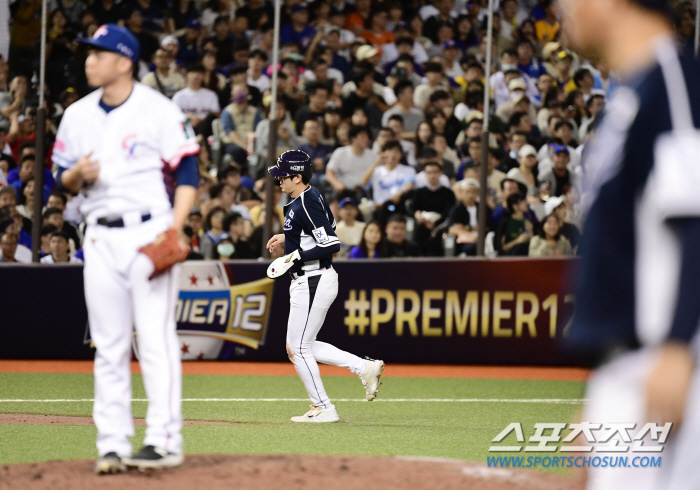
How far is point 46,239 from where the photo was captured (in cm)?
1223

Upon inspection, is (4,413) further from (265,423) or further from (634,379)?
(634,379)

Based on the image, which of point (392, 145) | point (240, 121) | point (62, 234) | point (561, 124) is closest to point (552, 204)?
point (561, 124)

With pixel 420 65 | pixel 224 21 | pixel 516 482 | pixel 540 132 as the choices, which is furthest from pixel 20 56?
pixel 516 482

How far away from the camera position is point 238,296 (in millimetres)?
12203

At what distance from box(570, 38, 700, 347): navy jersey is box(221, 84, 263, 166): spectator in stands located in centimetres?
1214

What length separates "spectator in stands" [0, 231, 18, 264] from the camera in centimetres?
1222

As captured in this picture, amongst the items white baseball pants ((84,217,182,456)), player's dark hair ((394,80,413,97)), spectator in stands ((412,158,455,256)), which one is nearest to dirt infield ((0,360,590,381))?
spectator in stands ((412,158,455,256))

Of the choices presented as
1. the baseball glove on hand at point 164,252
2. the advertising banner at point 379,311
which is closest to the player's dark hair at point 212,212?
the advertising banner at point 379,311

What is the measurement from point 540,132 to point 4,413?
9595 mm

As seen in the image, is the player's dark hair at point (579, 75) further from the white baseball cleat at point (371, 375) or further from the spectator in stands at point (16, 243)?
the white baseball cleat at point (371, 375)

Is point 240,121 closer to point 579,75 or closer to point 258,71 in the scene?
point 258,71

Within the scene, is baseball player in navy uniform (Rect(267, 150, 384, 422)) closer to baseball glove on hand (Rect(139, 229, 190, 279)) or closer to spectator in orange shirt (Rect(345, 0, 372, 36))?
baseball glove on hand (Rect(139, 229, 190, 279))

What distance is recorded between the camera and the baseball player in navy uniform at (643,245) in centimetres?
205

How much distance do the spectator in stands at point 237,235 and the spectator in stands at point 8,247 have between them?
2.66 m
